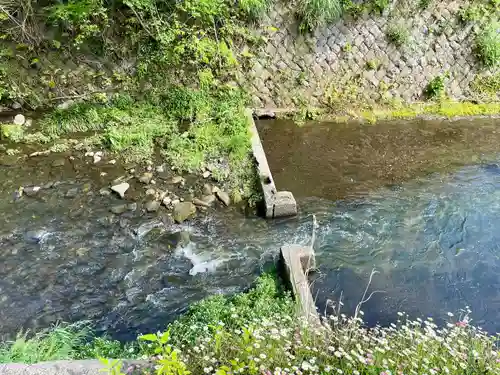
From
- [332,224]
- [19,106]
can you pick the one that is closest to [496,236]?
[332,224]

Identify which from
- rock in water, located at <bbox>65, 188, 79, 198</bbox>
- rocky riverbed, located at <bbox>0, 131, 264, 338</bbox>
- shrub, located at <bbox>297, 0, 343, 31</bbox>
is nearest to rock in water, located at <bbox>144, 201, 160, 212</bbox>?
rocky riverbed, located at <bbox>0, 131, 264, 338</bbox>

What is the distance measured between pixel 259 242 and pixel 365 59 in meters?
5.89

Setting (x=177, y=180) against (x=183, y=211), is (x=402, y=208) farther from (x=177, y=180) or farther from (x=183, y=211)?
(x=177, y=180)

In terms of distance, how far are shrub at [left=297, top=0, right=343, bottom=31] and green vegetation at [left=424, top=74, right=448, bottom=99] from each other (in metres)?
2.81

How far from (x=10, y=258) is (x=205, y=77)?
4956 millimetres

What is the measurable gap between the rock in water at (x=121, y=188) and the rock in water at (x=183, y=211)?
3.04ft

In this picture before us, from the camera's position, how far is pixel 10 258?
213 inches

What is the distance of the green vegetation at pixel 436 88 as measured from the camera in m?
9.91

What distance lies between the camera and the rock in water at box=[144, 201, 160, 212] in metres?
6.38

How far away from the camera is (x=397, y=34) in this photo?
9.65 m

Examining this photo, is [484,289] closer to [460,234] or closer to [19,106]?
[460,234]

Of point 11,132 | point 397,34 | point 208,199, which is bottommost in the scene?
point 208,199

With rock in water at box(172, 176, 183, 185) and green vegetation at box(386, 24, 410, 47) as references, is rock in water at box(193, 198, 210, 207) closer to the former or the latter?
rock in water at box(172, 176, 183, 185)

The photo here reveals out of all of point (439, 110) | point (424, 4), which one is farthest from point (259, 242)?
point (424, 4)
